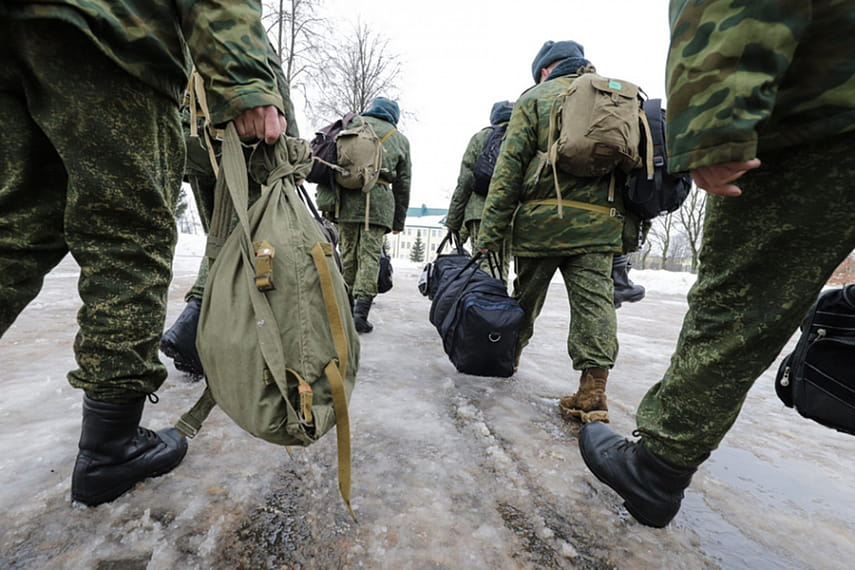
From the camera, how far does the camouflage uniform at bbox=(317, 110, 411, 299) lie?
3.43 metres

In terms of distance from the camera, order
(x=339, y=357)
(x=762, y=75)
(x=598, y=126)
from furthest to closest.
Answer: (x=598, y=126) → (x=339, y=357) → (x=762, y=75)

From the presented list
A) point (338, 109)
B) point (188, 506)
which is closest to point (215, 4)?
point (188, 506)

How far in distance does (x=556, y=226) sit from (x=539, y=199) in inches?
6.7

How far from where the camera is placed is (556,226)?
1988 millimetres

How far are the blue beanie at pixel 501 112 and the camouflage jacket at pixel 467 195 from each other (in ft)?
0.38

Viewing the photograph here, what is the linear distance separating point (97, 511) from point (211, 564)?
43cm

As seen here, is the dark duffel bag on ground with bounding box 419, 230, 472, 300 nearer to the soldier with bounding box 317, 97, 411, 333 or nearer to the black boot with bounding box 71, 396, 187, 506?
the soldier with bounding box 317, 97, 411, 333

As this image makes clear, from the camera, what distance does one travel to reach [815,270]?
888 mm

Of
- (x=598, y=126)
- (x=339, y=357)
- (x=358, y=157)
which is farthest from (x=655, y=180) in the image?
(x=358, y=157)

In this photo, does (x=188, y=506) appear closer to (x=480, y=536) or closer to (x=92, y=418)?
(x=92, y=418)

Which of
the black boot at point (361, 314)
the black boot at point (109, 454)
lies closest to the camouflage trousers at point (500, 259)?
the black boot at point (361, 314)

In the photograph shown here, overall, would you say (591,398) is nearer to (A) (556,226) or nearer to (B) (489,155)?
(A) (556,226)

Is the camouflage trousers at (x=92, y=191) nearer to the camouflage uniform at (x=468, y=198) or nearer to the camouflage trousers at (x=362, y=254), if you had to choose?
the camouflage trousers at (x=362, y=254)

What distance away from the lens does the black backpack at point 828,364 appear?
0.92m
